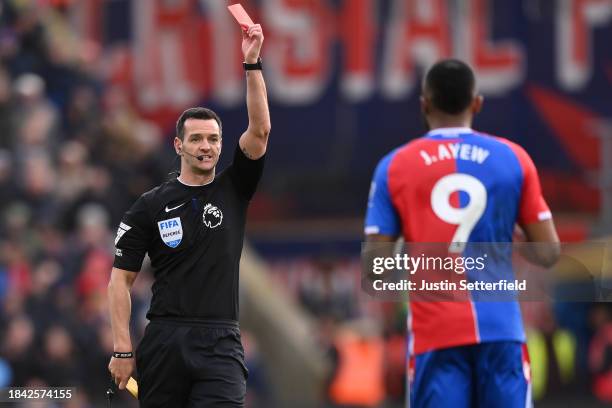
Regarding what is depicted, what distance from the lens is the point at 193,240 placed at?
21.9 ft

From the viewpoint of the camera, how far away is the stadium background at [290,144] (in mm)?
15539

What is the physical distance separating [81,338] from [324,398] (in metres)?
5.12

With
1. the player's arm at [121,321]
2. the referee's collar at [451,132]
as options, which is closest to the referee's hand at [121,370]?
the player's arm at [121,321]

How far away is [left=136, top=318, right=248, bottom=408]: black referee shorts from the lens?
6.55 metres

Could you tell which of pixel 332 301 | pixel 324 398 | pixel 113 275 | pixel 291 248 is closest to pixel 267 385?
pixel 324 398

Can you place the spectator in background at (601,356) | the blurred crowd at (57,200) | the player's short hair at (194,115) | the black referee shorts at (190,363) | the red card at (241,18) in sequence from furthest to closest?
1. the spectator in background at (601,356)
2. the blurred crowd at (57,200)
3. the player's short hair at (194,115)
4. the red card at (241,18)
5. the black referee shorts at (190,363)

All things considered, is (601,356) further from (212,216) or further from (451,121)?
(212,216)

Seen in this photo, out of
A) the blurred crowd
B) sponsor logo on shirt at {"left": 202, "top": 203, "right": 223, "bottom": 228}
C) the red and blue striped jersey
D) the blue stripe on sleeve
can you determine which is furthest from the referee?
the blurred crowd

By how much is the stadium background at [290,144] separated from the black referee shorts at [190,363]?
7634mm

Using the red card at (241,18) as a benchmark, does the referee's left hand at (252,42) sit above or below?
below

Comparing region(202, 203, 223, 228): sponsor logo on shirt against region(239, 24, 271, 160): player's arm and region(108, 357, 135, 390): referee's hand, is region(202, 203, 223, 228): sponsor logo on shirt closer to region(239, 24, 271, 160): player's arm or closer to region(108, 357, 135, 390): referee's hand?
region(239, 24, 271, 160): player's arm

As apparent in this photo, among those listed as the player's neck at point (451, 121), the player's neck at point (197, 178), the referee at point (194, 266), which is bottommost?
the referee at point (194, 266)

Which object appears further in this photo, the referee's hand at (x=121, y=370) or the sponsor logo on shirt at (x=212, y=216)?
the sponsor logo on shirt at (x=212, y=216)

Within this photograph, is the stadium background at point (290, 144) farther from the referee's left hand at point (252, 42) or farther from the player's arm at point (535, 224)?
the player's arm at point (535, 224)
